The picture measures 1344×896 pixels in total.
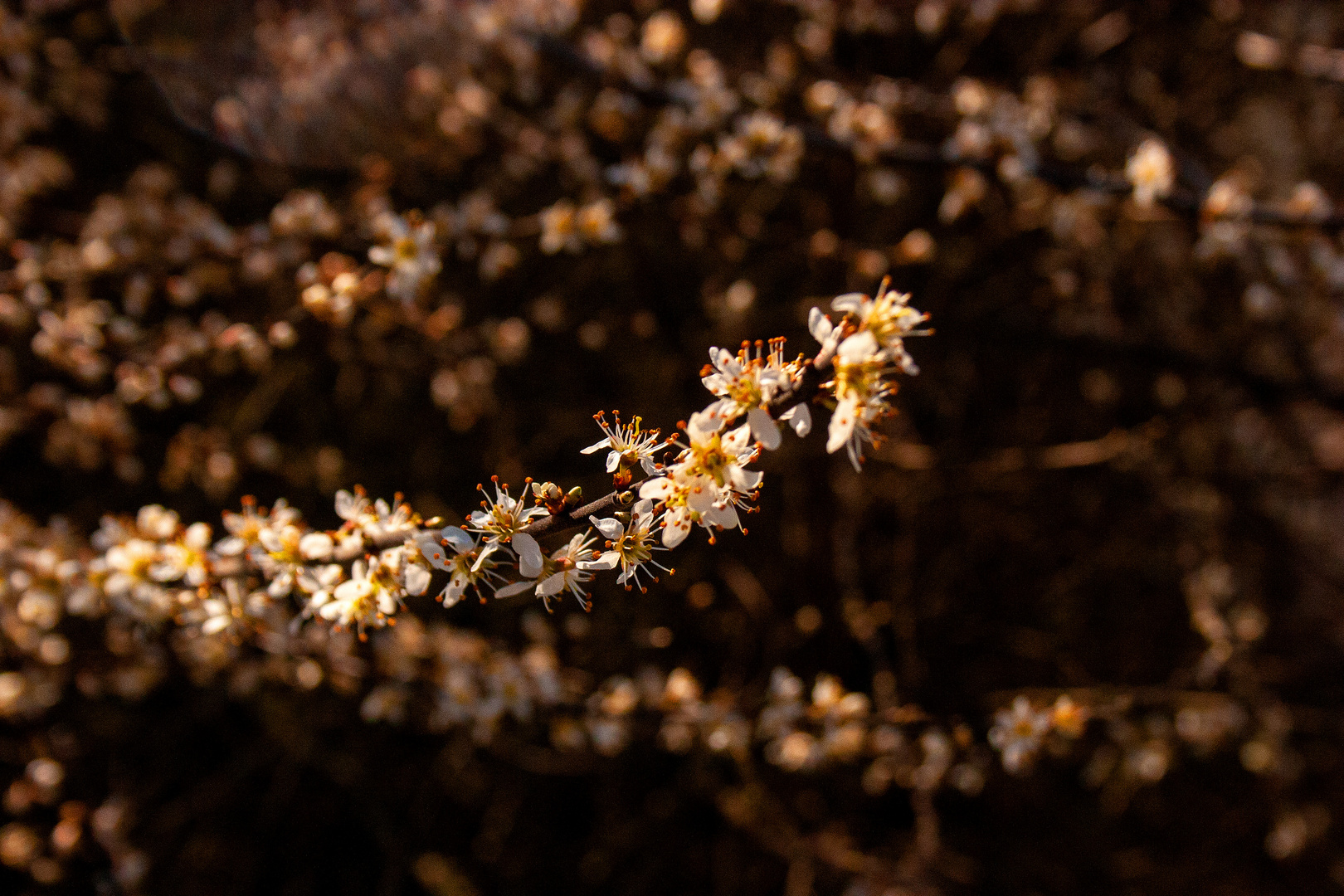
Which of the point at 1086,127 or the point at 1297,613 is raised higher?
the point at 1086,127

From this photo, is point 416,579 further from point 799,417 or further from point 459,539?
point 799,417

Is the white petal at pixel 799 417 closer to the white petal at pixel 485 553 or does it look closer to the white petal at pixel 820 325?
the white petal at pixel 820 325

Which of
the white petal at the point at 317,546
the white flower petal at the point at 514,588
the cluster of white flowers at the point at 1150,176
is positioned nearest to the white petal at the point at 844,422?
the white flower petal at the point at 514,588

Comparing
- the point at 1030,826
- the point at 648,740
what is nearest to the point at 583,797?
the point at 648,740

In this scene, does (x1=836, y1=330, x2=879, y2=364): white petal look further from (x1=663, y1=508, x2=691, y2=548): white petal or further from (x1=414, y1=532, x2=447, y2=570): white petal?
(x1=414, y1=532, x2=447, y2=570): white petal

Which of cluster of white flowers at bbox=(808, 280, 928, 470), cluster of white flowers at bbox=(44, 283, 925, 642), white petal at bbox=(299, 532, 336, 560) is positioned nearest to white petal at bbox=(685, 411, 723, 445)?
cluster of white flowers at bbox=(44, 283, 925, 642)

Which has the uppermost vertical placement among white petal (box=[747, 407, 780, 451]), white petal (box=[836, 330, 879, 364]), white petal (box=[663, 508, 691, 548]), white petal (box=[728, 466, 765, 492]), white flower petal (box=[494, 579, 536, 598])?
white petal (box=[836, 330, 879, 364])

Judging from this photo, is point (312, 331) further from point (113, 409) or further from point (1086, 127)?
point (1086, 127)
